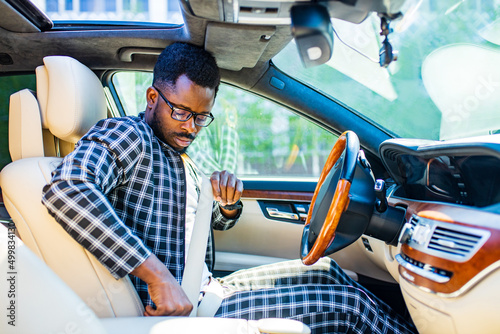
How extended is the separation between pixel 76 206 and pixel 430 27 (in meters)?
1.77

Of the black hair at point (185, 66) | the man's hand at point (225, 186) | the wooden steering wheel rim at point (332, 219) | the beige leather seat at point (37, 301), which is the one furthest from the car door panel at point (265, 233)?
the beige leather seat at point (37, 301)

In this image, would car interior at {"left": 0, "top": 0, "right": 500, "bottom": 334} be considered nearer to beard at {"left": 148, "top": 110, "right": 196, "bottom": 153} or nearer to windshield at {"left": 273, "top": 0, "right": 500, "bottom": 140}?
windshield at {"left": 273, "top": 0, "right": 500, "bottom": 140}

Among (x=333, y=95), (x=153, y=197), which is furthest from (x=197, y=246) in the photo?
(x=333, y=95)

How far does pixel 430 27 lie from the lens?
192cm

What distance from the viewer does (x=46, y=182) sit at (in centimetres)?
112

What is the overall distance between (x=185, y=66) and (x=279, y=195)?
0.89 m

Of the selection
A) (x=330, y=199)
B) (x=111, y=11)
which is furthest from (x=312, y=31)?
(x=111, y=11)

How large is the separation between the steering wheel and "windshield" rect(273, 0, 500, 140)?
20.5 inches

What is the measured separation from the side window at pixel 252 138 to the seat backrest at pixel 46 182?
0.58m

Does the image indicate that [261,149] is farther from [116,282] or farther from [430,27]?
[116,282]

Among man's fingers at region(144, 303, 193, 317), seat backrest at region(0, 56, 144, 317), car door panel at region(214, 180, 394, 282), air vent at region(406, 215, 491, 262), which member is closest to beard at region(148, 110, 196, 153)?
seat backrest at region(0, 56, 144, 317)

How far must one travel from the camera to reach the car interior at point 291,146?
3.10 feet

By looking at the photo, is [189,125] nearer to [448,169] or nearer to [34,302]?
[34,302]

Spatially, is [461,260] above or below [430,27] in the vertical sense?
below
